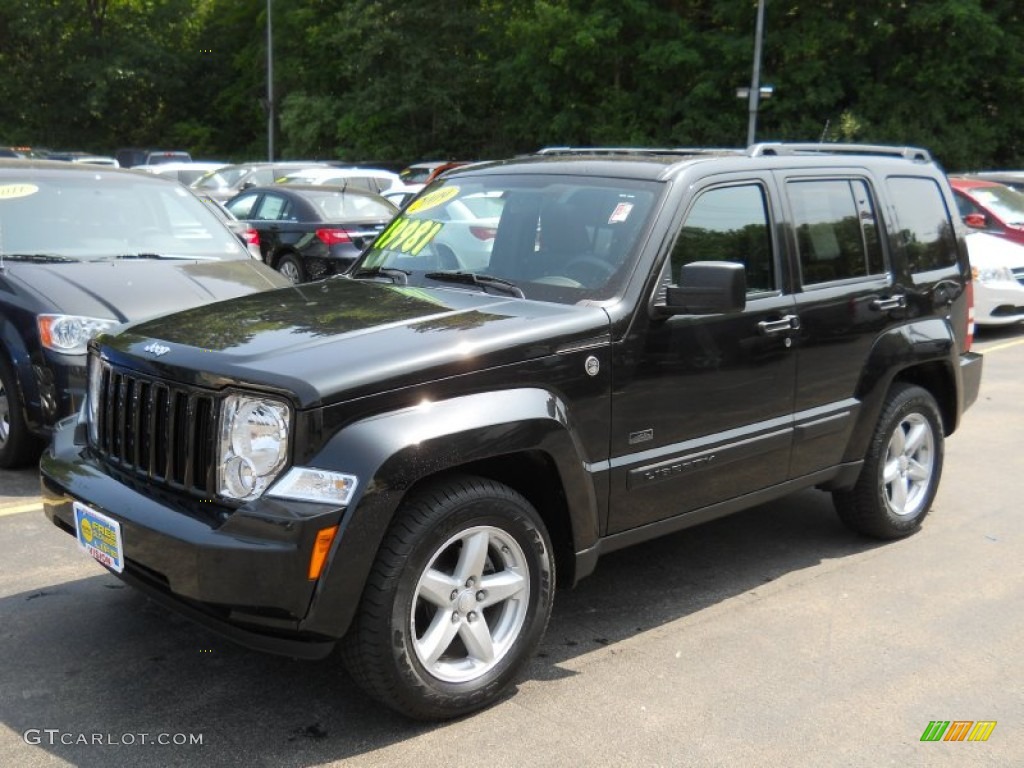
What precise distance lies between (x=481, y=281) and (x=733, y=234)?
3.51ft

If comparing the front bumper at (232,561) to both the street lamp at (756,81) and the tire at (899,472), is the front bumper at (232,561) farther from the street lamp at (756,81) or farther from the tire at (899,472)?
the street lamp at (756,81)

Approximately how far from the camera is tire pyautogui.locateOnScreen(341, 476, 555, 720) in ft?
10.9

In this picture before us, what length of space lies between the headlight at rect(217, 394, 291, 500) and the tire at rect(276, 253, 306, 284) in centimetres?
1093

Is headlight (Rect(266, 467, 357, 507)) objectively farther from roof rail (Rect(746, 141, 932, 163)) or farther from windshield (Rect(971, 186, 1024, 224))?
windshield (Rect(971, 186, 1024, 224))

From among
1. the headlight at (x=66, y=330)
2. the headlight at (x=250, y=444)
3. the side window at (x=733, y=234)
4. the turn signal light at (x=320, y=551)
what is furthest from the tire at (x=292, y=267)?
the turn signal light at (x=320, y=551)

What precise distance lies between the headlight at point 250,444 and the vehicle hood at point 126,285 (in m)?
2.71

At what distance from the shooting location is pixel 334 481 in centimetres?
321

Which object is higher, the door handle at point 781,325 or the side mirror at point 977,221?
the door handle at point 781,325

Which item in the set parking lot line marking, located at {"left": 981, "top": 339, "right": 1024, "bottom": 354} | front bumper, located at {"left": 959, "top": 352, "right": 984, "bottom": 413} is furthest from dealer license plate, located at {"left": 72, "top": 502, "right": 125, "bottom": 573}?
parking lot line marking, located at {"left": 981, "top": 339, "right": 1024, "bottom": 354}

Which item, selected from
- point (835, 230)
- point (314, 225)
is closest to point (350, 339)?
point (835, 230)

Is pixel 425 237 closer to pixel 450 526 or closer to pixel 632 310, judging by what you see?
pixel 632 310

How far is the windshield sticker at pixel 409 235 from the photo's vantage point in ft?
15.9

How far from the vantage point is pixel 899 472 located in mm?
5484

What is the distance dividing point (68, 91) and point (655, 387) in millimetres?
52495
